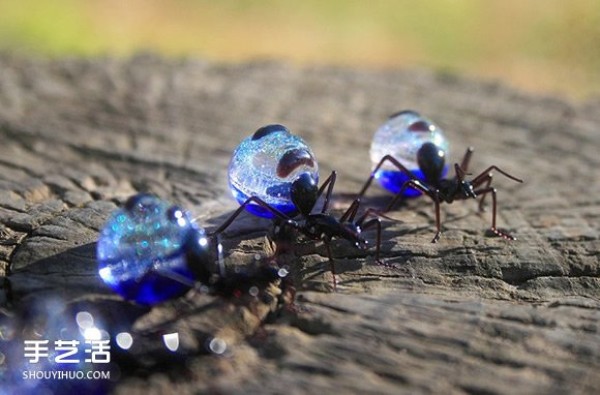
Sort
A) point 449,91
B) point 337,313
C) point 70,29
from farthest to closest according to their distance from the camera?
point 70,29 < point 449,91 < point 337,313

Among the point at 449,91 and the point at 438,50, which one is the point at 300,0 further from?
the point at 449,91

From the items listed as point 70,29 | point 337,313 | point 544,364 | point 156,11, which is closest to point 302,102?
point 337,313

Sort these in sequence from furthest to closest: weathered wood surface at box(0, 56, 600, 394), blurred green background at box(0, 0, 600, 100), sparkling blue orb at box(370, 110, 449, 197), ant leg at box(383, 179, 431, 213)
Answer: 1. blurred green background at box(0, 0, 600, 100)
2. sparkling blue orb at box(370, 110, 449, 197)
3. ant leg at box(383, 179, 431, 213)
4. weathered wood surface at box(0, 56, 600, 394)

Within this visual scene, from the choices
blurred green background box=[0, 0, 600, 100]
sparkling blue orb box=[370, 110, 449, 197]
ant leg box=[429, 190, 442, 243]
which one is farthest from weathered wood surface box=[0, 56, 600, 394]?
blurred green background box=[0, 0, 600, 100]

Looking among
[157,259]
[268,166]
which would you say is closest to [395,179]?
[268,166]

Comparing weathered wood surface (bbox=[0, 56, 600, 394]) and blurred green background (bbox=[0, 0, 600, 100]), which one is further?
blurred green background (bbox=[0, 0, 600, 100])

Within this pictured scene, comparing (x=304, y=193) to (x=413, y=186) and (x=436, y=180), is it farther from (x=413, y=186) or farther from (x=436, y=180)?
(x=436, y=180)

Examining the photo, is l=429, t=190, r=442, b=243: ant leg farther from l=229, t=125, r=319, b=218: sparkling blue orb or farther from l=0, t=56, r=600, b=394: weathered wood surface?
l=229, t=125, r=319, b=218: sparkling blue orb
